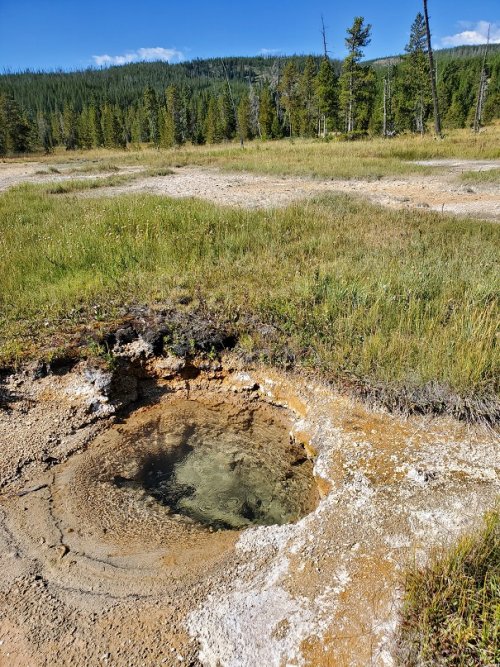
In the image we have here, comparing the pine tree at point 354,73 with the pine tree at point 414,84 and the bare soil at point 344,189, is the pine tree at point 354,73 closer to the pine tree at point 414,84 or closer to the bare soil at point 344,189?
the pine tree at point 414,84

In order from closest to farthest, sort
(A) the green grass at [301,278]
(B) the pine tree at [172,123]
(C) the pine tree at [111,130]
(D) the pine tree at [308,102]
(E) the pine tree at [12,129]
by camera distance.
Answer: (A) the green grass at [301,278], (D) the pine tree at [308,102], (E) the pine tree at [12,129], (B) the pine tree at [172,123], (C) the pine tree at [111,130]

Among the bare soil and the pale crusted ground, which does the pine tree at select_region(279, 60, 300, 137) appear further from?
the pale crusted ground

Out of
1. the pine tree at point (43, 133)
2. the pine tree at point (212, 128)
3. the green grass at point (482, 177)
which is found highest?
the pine tree at point (43, 133)

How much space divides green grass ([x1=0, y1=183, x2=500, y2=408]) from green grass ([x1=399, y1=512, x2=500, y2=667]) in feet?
5.78

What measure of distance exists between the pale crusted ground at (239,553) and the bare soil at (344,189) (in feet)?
23.5

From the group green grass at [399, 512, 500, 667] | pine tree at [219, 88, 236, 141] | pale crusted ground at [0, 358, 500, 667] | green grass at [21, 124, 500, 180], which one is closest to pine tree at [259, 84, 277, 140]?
pine tree at [219, 88, 236, 141]

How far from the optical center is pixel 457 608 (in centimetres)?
212

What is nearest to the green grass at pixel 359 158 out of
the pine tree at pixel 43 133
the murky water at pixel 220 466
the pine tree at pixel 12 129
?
the murky water at pixel 220 466

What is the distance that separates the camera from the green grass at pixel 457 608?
1.98 meters

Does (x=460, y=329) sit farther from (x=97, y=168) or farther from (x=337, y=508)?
(x=97, y=168)

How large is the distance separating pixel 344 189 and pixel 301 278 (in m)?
8.18

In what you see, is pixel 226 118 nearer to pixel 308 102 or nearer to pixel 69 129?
pixel 308 102

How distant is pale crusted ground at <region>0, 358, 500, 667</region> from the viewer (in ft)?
7.36

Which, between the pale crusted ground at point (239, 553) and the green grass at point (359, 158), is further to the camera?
the green grass at point (359, 158)
